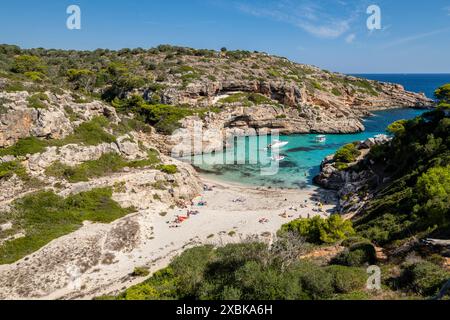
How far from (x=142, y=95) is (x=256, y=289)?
49.8m

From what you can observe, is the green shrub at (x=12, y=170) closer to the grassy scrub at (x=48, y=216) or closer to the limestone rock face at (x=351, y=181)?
the grassy scrub at (x=48, y=216)

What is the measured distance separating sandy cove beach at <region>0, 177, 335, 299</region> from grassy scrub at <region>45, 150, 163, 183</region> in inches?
241

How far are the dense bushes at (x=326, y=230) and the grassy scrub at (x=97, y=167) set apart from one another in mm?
16046

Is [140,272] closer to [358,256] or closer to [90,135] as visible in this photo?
[358,256]

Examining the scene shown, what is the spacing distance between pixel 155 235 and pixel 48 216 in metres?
8.15

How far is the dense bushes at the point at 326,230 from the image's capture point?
59.6 feet

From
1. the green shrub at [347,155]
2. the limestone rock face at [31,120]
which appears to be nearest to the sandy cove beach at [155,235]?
the green shrub at [347,155]

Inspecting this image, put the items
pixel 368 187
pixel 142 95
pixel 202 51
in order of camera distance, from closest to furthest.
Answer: pixel 368 187 → pixel 142 95 → pixel 202 51

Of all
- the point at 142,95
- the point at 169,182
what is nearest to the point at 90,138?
the point at 169,182

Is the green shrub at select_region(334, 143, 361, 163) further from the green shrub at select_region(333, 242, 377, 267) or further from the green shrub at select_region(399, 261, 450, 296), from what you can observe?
the green shrub at select_region(399, 261, 450, 296)

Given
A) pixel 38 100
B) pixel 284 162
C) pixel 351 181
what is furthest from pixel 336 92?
pixel 38 100

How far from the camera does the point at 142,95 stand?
2133 inches

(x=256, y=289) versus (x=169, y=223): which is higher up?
(x=256, y=289)
